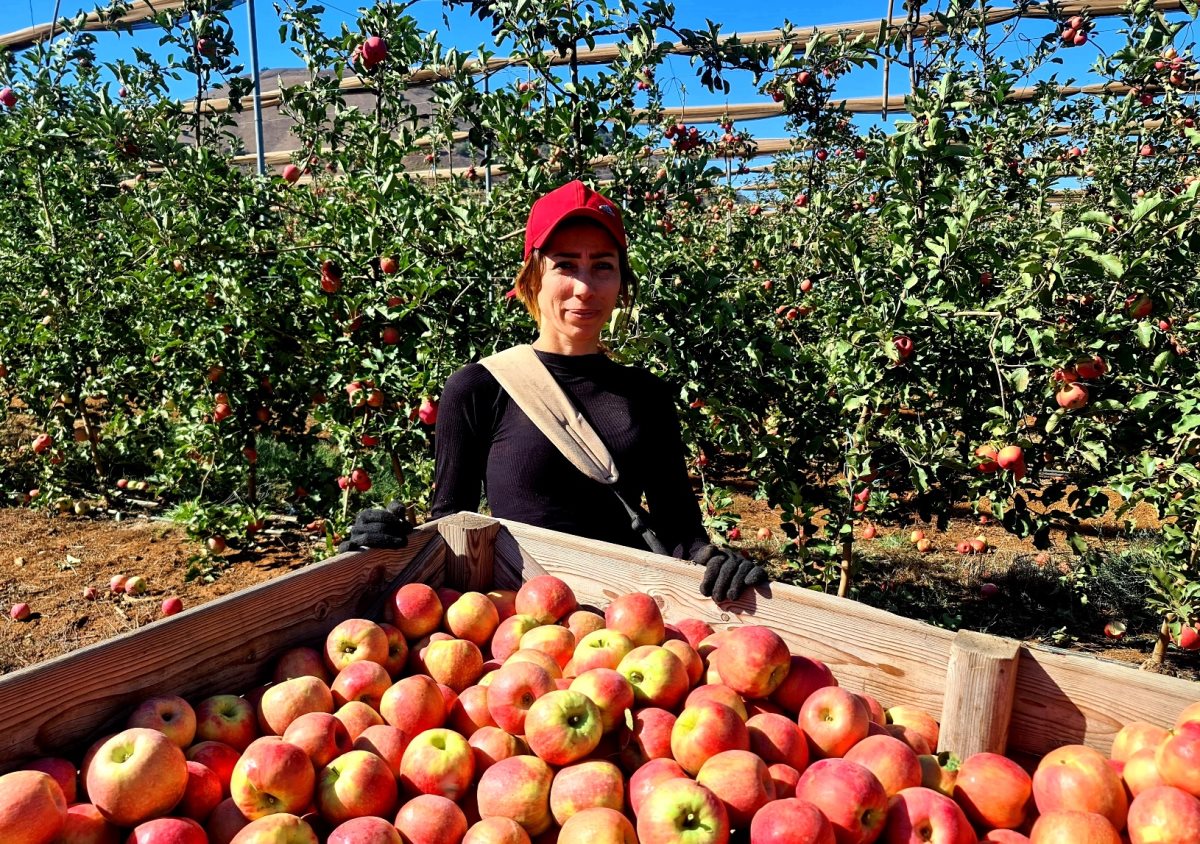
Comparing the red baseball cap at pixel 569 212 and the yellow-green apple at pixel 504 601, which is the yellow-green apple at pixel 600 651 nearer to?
the yellow-green apple at pixel 504 601

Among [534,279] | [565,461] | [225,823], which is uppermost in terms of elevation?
[534,279]

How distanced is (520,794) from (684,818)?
25 centimetres

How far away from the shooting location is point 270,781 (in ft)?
3.76

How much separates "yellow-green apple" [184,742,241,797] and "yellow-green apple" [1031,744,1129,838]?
1.16 m

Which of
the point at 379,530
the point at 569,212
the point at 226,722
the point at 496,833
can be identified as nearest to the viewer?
the point at 496,833

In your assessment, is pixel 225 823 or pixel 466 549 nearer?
pixel 225 823

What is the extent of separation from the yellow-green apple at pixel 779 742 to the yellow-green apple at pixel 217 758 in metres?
0.78

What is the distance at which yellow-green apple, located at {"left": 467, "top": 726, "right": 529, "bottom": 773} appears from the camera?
1325 mm

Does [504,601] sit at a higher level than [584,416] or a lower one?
lower

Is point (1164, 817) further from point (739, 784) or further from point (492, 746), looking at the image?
point (492, 746)

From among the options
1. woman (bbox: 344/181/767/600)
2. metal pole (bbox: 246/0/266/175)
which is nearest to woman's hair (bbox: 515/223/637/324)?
woman (bbox: 344/181/767/600)

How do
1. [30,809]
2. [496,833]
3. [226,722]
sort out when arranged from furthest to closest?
[226,722] < [496,833] < [30,809]

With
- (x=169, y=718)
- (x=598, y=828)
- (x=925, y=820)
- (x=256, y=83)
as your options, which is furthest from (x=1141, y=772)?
(x=256, y=83)

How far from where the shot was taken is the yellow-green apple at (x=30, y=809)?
1.00 m
